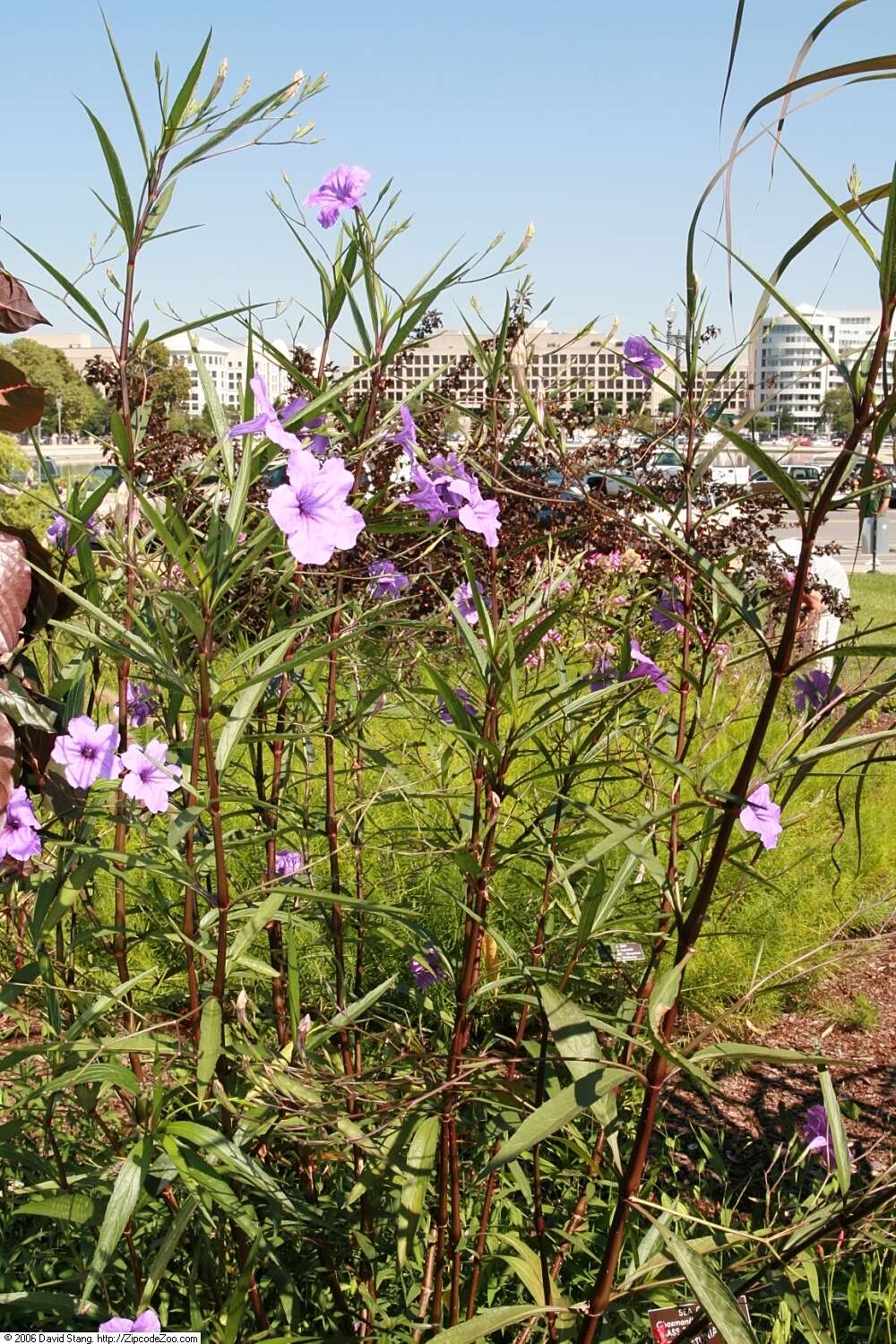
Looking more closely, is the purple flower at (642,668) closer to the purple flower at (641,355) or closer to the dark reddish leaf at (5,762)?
the purple flower at (641,355)

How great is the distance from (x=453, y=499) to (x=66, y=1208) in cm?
89

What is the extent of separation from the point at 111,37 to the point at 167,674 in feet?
1.81

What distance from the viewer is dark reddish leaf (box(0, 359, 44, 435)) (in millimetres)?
1312

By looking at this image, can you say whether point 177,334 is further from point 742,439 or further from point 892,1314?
point 892,1314

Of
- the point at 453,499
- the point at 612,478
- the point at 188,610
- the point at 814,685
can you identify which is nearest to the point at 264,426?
the point at 188,610

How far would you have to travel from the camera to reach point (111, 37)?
102cm

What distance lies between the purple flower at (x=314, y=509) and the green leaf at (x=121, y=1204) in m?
0.58

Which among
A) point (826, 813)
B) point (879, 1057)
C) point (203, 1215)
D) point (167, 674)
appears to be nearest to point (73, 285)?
point (167, 674)

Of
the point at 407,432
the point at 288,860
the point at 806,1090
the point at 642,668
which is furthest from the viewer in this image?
the point at 806,1090

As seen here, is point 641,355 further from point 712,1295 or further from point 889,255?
point 712,1295

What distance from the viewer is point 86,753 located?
126 cm

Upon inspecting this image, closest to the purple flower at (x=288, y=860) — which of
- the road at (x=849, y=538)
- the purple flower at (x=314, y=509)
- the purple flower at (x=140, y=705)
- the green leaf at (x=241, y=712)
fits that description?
the purple flower at (x=140, y=705)

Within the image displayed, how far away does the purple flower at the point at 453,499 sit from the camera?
1.36 m

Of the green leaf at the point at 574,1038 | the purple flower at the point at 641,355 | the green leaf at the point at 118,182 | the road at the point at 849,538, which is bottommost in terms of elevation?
the road at the point at 849,538
